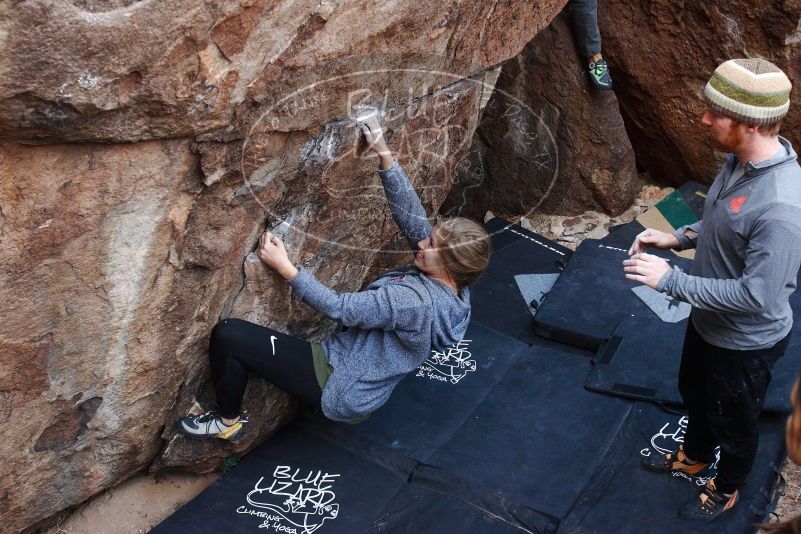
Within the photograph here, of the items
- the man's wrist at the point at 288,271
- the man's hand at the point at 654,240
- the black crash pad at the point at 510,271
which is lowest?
the black crash pad at the point at 510,271

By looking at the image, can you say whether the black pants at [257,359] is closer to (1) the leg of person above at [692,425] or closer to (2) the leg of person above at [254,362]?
(2) the leg of person above at [254,362]

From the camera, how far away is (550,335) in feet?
13.2

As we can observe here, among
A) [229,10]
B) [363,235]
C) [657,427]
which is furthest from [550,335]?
[229,10]

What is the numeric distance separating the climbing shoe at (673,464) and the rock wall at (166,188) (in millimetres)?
1330

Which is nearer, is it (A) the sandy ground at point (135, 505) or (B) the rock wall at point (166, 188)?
(B) the rock wall at point (166, 188)

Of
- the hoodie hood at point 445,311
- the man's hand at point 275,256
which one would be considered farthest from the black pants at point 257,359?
the hoodie hood at point 445,311

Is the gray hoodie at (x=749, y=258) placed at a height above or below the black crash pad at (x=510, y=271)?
above

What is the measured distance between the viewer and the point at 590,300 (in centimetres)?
421

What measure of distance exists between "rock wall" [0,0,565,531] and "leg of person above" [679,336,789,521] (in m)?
1.38

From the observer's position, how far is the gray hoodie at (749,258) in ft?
7.50

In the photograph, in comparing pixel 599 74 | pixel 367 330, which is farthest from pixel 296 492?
pixel 599 74

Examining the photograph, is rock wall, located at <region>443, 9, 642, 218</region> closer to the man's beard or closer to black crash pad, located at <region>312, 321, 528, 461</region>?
black crash pad, located at <region>312, 321, 528, 461</region>

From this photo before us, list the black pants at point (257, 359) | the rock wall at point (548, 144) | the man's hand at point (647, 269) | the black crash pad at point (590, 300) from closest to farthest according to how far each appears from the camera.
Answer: the man's hand at point (647, 269) < the black pants at point (257, 359) < the black crash pad at point (590, 300) < the rock wall at point (548, 144)

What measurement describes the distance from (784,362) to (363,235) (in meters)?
1.84
